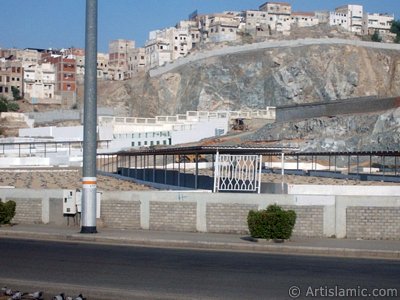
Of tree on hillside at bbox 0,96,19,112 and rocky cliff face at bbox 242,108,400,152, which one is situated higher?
tree on hillside at bbox 0,96,19,112

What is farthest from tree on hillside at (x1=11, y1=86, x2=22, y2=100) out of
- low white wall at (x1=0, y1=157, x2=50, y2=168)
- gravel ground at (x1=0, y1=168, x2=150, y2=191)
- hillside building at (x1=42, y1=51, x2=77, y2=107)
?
gravel ground at (x1=0, y1=168, x2=150, y2=191)

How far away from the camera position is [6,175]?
201 feet

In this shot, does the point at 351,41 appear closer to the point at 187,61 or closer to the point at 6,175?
the point at 187,61

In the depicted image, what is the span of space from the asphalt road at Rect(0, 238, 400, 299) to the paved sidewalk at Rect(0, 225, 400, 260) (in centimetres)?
117

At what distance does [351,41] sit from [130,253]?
131684mm

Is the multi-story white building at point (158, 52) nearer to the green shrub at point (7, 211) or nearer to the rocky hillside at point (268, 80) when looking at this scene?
the rocky hillside at point (268, 80)

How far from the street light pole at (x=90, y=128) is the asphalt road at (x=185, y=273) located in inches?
149

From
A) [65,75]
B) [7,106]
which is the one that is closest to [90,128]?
[7,106]

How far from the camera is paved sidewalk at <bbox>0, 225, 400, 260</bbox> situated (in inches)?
773

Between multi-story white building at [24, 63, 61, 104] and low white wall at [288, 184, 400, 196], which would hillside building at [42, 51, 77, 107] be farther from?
low white wall at [288, 184, 400, 196]

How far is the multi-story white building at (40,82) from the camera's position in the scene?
559 ft

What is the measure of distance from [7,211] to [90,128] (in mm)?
4891

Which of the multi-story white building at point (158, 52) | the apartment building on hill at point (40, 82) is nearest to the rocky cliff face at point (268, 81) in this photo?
the apartment building on hill at point (40, 82)

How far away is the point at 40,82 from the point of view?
172 m
